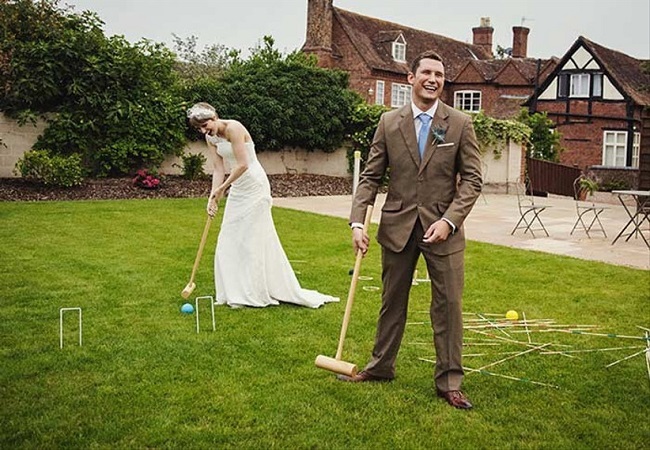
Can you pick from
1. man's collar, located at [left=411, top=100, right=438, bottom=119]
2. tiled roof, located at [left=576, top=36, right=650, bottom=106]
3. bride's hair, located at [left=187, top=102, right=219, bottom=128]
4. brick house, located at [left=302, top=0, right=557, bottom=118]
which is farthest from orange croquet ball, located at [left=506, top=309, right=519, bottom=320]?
tiled roof, located at [left=576, top=36, right=650, bottom=106]

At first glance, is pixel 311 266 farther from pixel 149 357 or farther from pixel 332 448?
pixel 332 448

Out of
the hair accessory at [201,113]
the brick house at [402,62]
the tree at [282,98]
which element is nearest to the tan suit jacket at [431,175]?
the hair accessory at [201,113]

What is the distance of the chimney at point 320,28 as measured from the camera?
105 feet

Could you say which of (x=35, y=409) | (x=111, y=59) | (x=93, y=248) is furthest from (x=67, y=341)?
(x=111, y=59)

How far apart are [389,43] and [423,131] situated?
32.4m

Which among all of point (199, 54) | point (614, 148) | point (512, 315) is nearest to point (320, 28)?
point (199, 54)

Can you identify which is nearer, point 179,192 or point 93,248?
point 93,248

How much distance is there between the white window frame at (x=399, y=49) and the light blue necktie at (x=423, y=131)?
32170mm

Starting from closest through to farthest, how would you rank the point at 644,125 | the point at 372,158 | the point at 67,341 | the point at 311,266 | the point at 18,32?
the point at 372,158
the point at 67,341
the point at 311,266
the point at 644,125
the point at 18,32

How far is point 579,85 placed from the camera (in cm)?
3300

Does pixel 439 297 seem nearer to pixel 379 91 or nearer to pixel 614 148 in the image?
pixel 379 91

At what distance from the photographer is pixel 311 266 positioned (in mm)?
8953

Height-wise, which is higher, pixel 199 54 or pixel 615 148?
pixel 199 54

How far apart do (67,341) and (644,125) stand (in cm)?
1283
